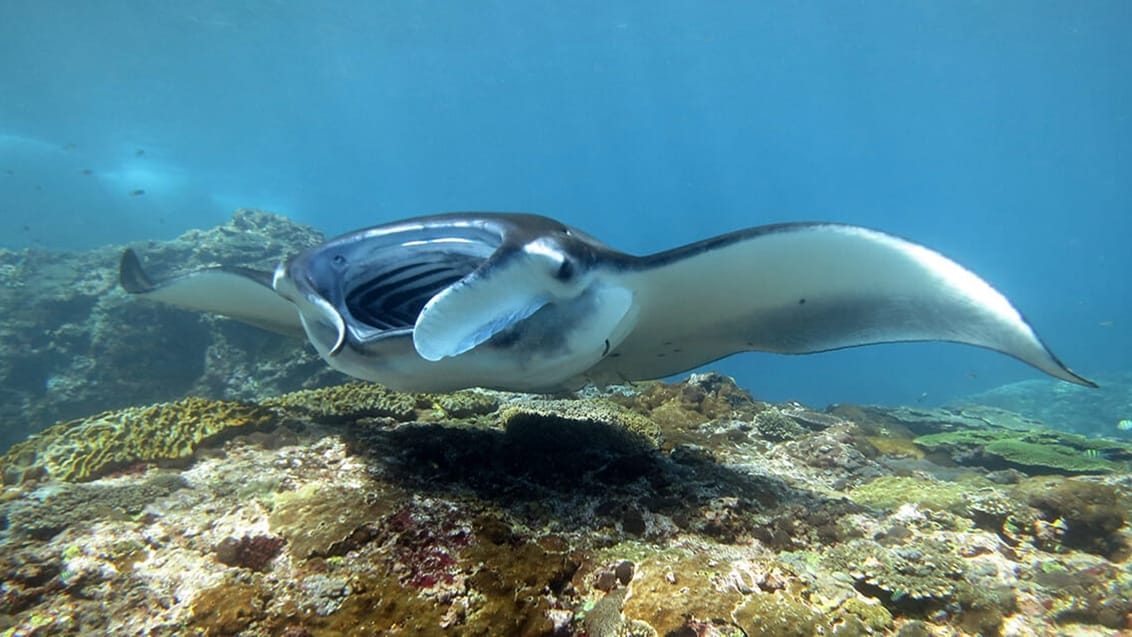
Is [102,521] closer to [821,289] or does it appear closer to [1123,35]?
[821,289]

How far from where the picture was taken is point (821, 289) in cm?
259

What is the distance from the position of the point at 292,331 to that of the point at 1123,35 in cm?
5612

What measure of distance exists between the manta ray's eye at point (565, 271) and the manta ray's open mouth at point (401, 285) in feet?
1.74

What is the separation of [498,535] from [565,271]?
114 centimetres

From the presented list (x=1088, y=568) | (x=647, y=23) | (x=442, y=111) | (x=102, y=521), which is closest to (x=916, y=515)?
(x=1088, y=568)

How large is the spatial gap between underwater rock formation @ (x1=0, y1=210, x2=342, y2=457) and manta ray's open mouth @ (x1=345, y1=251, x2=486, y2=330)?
6414 mm

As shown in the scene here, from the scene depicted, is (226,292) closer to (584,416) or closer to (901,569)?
(584,416)

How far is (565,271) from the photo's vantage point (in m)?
2.20

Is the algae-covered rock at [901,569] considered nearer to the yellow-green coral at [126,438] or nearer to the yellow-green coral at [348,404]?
the yellow-green coral at [348,404]

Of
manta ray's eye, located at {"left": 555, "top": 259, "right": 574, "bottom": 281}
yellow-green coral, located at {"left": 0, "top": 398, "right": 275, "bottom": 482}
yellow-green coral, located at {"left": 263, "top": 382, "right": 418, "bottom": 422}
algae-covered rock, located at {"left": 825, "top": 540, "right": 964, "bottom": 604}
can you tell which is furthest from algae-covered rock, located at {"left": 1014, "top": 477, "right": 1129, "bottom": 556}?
yellow-green coral, located at {"left": 0, "top": 398, "right": 275, "bottom": 482}

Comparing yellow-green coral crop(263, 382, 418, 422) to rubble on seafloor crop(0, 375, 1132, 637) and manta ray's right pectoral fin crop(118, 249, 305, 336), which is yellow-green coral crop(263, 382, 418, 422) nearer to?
rubble on seafloor crop(0, 375, 1132, 637)

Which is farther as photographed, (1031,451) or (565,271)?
(1031,451)

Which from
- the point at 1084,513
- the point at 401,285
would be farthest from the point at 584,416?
the point at 1084,513

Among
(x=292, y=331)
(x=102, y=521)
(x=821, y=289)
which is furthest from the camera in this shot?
(x=292, y=331)
